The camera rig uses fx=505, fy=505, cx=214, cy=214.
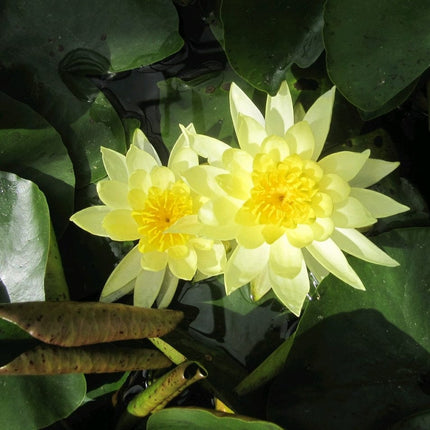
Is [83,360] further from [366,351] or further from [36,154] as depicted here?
[366,351]

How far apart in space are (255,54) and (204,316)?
0.91 meters

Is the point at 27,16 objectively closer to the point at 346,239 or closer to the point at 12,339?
the point at 12,339

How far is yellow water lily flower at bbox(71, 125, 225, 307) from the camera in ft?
5.04

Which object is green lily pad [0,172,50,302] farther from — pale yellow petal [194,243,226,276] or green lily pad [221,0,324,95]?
green lily pad [221,0,324,95]

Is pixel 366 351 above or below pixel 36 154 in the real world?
below

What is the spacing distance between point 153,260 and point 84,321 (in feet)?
0.90

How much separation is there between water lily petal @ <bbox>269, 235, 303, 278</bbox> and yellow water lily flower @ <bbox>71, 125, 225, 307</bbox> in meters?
0.22

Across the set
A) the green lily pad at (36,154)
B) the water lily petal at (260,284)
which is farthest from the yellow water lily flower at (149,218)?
the green lily pad at (36,154)

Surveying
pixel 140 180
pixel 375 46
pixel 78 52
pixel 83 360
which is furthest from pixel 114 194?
pixel 375 46

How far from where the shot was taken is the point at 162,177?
1563 millimetres

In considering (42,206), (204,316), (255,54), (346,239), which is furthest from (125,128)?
(346,239)

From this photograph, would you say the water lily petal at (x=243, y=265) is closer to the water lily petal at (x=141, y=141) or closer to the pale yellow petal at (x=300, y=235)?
the pale yellow petal at (x=300, y=235)

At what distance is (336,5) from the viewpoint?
1502 mm

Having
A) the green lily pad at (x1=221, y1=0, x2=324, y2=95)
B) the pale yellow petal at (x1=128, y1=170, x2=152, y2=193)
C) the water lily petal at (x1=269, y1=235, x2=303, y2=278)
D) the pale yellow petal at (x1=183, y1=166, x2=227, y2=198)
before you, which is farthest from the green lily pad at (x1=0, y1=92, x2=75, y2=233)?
the water lily petal at (x1=269, y1=235, x2=303, y2=278)
